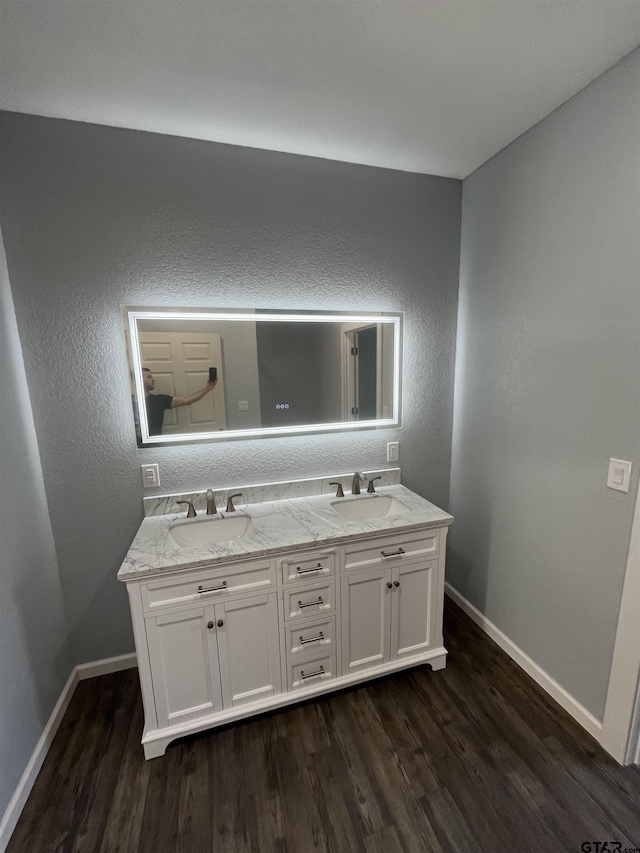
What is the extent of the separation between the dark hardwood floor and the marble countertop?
0.81 m

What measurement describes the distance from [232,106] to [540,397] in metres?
1.81

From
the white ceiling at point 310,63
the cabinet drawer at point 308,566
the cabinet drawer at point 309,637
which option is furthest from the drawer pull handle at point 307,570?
the white ceiling at point 310,63

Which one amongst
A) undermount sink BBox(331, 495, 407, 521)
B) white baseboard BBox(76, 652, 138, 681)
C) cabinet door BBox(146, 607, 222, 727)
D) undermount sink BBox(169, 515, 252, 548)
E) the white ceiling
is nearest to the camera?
the white ceiling

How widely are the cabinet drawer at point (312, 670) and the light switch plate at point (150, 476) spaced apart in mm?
1058

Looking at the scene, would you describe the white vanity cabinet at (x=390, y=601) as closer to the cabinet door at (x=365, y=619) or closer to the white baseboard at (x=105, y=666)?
the cabinet door at (x=365, y=619)

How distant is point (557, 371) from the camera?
1598 millimetres

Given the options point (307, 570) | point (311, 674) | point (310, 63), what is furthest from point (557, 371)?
point (311, 674)

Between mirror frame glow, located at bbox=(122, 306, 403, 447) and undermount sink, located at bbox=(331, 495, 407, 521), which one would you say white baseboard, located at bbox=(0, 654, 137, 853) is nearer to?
mirror frame glow, located at bbox=(122, 306, 403, 447)

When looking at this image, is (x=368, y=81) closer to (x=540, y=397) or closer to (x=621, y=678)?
(x=540, y=397)

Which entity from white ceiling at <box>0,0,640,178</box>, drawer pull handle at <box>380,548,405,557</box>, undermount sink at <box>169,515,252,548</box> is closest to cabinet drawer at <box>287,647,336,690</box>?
drawer pull handle at <box>380,548,405,557</box>

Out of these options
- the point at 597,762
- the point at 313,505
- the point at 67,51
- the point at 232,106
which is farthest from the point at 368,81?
the point at 597,762

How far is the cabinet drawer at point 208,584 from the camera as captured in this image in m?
1.39

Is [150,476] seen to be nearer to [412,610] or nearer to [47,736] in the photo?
[47,736]

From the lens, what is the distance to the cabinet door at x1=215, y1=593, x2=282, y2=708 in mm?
1499
